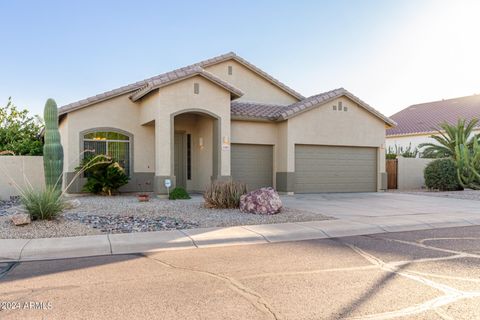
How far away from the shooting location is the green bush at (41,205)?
31.7ft

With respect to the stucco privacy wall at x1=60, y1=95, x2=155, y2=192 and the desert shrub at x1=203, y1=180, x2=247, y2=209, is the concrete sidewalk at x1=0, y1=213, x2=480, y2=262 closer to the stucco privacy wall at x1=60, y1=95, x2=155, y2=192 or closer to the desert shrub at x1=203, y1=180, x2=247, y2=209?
the desert shrub at x1=203, y1=180, x2=247, y2=209

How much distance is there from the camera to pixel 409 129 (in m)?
37.3

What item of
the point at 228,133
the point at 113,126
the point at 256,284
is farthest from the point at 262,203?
the point at 113,126

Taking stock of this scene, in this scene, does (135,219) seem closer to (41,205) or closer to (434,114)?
(41,205)

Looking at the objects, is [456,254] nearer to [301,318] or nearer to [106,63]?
[301,318]

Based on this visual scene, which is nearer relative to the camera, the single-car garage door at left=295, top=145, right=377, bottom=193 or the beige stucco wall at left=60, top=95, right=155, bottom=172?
the beige stucco wall at left=60, top=95, right=155, bottom=172

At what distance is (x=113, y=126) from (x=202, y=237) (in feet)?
36.4

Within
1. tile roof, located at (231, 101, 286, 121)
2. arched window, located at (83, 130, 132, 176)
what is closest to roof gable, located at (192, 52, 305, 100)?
tile roof, located at (231, 101, 286, 121)

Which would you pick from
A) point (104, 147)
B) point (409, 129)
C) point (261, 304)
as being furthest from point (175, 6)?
point (409, 129)

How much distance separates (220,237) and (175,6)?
11420mm

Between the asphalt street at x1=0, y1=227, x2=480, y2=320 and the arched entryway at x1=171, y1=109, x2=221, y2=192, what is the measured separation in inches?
421

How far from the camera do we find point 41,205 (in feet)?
31.7

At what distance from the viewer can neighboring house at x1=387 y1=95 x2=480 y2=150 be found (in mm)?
35031

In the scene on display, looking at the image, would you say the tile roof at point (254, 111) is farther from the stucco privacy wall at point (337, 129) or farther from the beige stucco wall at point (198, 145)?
the beige stucco wall at point (198, 145)
